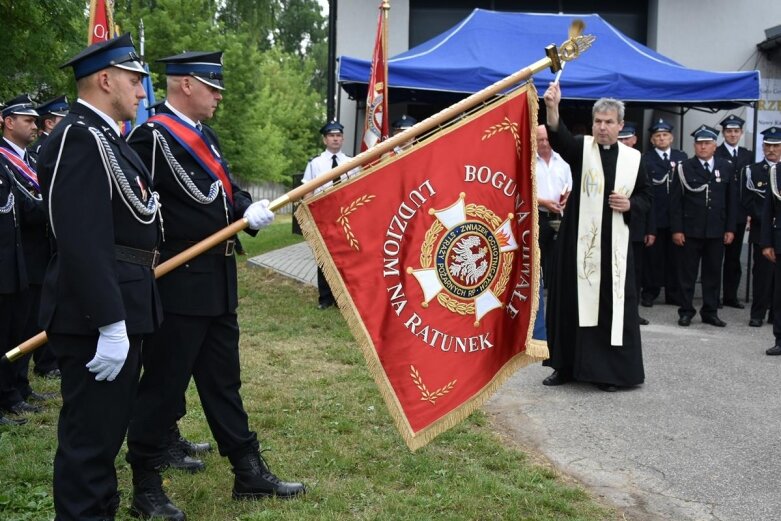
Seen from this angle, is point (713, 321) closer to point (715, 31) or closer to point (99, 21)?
point (99, 21)

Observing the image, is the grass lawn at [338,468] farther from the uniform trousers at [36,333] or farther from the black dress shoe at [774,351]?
the black dress shoe at [774,351]

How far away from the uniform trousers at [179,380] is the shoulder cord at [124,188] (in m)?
0.63

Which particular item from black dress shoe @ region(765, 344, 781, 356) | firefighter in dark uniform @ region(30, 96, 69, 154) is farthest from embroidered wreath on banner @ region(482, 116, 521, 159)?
black dress shoe @ region(765, 344, 781, 356)

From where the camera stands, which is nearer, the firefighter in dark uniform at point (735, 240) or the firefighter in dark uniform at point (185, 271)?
the firefighter in dark uniform at point (185, 271)

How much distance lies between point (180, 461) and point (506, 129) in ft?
8.13

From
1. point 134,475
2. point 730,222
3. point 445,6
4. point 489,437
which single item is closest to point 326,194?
point 134,475

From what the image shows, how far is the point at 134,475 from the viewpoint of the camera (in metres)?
3.98

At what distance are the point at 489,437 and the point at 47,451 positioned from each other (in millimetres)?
2593

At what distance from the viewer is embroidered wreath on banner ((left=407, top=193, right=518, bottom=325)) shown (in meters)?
4.09

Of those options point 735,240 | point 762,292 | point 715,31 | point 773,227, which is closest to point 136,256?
point 773,227

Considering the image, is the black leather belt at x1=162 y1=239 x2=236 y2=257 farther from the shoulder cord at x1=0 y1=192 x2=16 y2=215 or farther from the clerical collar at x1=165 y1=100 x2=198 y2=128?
the shoulder cord at x1=0 y1=192 x2=16 y2=215

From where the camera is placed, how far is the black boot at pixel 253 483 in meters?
4.17

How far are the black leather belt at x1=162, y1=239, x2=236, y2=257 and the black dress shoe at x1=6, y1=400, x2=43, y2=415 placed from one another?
257 cm

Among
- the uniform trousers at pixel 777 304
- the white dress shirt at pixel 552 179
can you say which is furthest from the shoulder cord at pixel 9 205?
the uniform trousers at pixel 777 304
